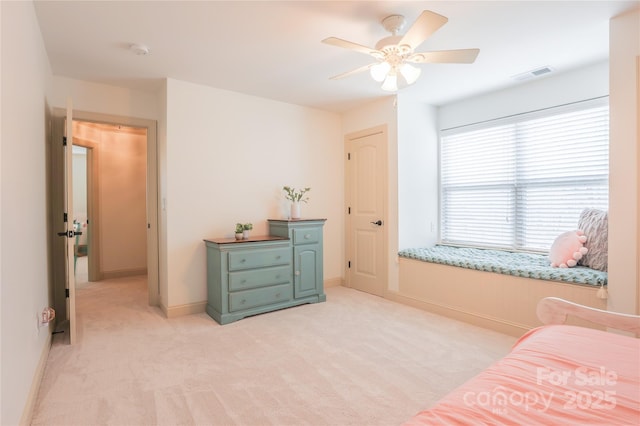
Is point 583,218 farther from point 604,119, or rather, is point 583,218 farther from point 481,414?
point 481,414

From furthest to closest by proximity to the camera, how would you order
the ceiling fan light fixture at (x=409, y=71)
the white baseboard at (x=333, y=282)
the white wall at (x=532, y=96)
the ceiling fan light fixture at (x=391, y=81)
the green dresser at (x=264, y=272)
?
the white baseboard at (x=333, y=282)
the green dresser at (x=264, y=272)
the white wall at (x=532, y=96)
the ceiling fan light fixture at (x=391, y=81)
the ceiling fan light fixture at (x=409, y=71)

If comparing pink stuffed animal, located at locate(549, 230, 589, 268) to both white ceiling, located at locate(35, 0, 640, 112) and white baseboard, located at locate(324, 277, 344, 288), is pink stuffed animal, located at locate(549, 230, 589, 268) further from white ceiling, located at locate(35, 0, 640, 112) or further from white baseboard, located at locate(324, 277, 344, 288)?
white baseboard, located at locate(324, 277, 344, 288)

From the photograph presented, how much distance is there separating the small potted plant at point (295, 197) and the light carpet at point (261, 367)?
121cm

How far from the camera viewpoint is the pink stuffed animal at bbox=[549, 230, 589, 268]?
9.71 ft

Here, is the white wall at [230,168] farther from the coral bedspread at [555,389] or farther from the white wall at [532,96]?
the coral bedspread at [555,389]

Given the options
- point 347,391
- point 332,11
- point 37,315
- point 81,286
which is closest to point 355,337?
point 347,391

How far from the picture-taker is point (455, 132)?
4348 mm

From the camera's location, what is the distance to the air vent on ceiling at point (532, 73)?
3240 millimetres

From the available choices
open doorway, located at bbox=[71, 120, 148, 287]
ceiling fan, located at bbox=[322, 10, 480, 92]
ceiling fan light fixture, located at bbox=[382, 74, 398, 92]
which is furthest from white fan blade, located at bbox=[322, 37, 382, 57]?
open doorway, located at bbox=[71, 120, 148, 287]

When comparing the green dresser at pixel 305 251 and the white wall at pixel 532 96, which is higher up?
the white wall at pixel 532 96

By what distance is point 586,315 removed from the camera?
1.40 meters

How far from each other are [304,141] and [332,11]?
228 cm

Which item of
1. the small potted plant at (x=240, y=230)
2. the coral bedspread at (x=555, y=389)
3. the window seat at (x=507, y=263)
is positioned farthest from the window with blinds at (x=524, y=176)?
the small potted plant at (x=240, y=230)

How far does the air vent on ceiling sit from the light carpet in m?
2.58
